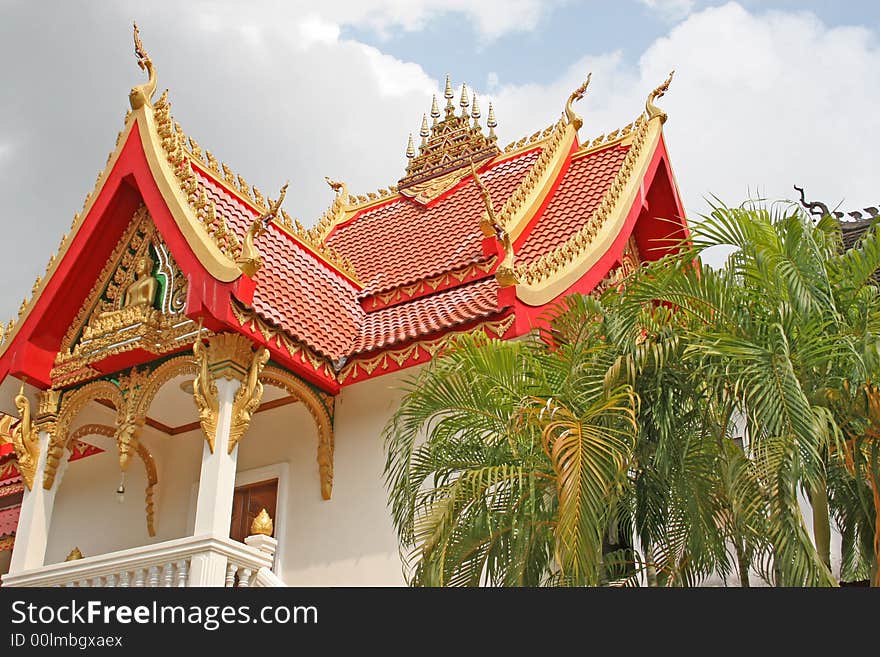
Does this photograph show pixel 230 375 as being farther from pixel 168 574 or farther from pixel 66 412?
pixel 66 412

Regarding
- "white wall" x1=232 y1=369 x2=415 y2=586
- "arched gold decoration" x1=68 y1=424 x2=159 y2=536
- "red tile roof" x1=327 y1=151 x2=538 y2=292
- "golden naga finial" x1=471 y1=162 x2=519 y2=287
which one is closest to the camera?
"golden naga finial" x1=471 y1=162 x2=519 y2=287

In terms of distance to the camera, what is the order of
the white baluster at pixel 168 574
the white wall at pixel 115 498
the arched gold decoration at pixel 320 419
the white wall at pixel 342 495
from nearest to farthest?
the white baluster at pixel 168 574
the white wall at pixel 342 495
the arched gold decoration at pixel 320 419
the white wall at pixel 115 498

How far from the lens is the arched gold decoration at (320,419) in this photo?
10258mm

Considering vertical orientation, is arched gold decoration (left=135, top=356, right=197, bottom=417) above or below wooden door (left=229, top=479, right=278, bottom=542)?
above

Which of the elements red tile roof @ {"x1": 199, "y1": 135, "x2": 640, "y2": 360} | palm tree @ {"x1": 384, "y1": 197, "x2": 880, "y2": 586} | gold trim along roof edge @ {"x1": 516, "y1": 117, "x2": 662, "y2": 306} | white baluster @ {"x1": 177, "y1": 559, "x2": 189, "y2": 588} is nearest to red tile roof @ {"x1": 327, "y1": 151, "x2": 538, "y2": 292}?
red tile roof @ {"x1": 199, "y1": 135, "x2": 640, "y2": 360}

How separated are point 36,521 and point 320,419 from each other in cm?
285

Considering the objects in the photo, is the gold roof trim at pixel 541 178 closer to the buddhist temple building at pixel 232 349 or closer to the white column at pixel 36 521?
the buddhist temple building at pixel 232 349

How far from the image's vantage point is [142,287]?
10500 millimetres

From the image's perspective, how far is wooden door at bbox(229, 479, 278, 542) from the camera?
35.8ft

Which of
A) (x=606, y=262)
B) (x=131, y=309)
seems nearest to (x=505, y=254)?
(x=606, y=262)

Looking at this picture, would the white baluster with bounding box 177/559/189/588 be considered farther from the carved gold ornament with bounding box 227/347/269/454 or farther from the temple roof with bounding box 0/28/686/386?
the temple roof with bounding box 0/28/686/386

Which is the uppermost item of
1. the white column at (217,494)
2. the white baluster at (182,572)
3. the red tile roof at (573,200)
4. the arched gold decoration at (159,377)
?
the red tile roof at (573,200)

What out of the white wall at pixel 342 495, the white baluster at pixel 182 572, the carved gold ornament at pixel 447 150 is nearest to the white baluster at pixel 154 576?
the white baluster at pixel 182 572

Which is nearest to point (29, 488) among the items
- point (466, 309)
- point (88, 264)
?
point (88, 264)
